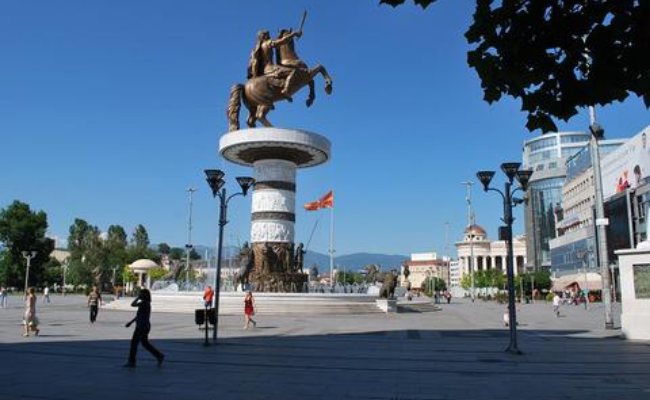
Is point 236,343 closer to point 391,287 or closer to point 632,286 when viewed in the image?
point 632,286

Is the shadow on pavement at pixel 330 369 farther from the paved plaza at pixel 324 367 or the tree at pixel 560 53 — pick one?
the tree at pixel 560 53

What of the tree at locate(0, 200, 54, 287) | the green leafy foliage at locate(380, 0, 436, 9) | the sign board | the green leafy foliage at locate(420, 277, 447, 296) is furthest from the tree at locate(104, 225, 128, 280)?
the green leafy foliage at locate(380, 0, 436, 9)

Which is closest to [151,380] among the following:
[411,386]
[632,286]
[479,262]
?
[411,386]

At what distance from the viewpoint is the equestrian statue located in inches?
1517

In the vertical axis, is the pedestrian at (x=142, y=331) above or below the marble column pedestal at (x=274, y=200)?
below

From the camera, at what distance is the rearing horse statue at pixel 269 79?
38531 mm

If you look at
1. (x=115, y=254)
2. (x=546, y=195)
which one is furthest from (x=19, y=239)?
(x=546, y=195)

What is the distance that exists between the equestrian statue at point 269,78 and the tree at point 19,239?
54.1 meters

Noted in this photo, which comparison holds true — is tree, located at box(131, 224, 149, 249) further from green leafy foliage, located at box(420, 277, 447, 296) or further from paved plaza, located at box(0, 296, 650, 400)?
paved plaza, located at box(0, 296, 650, 400)

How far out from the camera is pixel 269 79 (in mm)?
38562

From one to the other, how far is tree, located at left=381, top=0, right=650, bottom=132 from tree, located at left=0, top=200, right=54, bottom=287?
8453 centimetres

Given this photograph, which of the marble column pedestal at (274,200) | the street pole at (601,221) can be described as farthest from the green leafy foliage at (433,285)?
the street pole at (601,221)

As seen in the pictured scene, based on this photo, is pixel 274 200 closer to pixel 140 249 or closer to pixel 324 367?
pixel 324 367

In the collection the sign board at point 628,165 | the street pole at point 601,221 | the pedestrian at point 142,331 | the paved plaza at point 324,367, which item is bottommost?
the paved plaza at point 324,367
